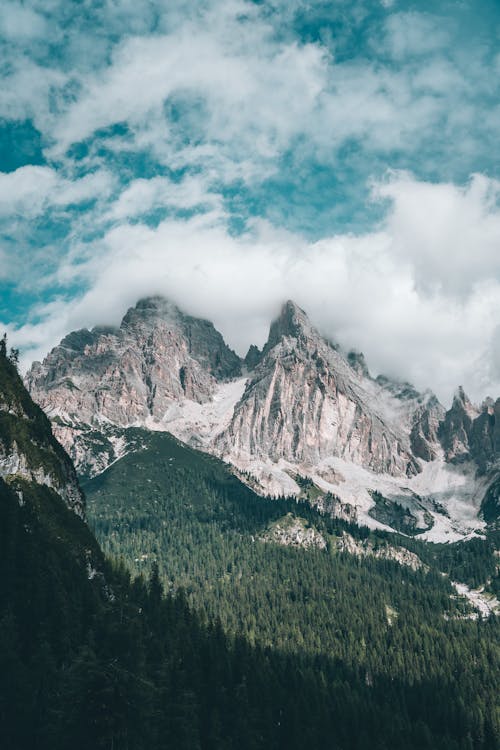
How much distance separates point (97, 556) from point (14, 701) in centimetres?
6893

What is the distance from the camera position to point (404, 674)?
174 meters

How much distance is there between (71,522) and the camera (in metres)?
Answer: 141

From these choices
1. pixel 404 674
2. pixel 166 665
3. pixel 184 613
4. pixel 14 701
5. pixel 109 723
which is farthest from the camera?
pixel 404 674

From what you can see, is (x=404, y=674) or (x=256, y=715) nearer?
(x=256, y=715)

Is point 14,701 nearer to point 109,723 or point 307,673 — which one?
point 109,723

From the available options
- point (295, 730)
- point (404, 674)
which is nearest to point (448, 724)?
point (404, 674)

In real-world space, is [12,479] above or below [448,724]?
above

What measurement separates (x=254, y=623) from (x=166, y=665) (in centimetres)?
11296

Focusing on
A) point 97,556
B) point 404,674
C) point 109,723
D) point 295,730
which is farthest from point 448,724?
point 109,723

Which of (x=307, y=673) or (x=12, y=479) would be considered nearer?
(x=12, y=479)

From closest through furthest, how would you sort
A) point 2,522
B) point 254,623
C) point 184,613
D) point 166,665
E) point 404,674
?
point 166,665 → point 2,522 → point 184,613 → point 404,674 → point 254,623

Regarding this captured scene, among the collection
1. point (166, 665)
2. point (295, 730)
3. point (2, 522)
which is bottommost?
point (295, 730)

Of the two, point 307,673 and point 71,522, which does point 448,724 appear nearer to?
point 307,673

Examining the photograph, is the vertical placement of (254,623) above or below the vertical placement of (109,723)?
above
